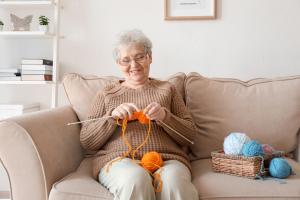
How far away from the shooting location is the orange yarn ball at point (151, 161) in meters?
1.32

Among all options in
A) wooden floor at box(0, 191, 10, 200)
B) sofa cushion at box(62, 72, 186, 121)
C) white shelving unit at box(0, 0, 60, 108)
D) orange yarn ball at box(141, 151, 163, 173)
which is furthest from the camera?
wooden floor at box(0, 191, 10, 200)

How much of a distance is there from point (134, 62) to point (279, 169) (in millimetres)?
751

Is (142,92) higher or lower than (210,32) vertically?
lower

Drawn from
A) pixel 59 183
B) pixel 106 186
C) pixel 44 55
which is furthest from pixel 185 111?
pixel 44 55

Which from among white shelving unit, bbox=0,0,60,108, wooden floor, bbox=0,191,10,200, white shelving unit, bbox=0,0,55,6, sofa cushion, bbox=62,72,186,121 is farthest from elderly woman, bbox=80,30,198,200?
wooden floor, bbox=0,191,10,200

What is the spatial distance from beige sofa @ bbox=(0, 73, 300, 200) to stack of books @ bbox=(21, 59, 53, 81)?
1.22 feet

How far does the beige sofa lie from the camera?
4.17ft

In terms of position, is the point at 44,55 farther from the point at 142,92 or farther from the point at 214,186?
the point at 214,186

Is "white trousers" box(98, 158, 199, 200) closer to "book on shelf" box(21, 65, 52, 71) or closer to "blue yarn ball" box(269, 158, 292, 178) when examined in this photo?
"blue yarn ball" box(269, 158, 292, 178)

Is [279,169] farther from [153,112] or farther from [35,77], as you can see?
[35,77]

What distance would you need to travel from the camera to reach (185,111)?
63.6 inches

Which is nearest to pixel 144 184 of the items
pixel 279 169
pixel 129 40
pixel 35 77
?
pixel 279 169

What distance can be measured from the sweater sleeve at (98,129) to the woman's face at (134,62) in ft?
0.55

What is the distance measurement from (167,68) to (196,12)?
390 millimetres
